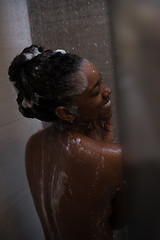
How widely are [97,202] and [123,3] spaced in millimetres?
628

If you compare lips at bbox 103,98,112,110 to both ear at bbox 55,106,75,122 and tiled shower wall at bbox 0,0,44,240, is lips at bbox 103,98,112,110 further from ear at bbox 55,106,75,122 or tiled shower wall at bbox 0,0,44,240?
tiled shower wall at bbox 0,0,44,240

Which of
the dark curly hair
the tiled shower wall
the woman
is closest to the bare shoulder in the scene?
the woman

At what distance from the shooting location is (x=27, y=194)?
1.32 m

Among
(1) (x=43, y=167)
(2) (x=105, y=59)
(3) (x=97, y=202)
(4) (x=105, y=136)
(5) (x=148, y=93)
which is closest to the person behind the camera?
(5) (x=148, y=93)

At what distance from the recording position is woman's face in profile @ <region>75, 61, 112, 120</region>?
75 centimetres

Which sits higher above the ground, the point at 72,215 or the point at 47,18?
the point at 47,18

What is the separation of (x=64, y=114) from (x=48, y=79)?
12 cm

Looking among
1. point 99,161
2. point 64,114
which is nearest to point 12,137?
point 64,114

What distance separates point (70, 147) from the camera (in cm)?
76

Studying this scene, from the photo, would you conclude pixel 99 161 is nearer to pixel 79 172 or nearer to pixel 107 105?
pixel 79 172

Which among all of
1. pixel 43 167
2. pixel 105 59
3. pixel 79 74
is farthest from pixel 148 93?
pixel 105 59

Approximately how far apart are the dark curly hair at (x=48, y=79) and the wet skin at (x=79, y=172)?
0.03 m

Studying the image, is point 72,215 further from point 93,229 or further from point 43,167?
point 43,167

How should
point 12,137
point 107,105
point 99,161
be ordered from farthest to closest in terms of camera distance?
1. point 12,137
2. point 107,105
3. point 99,161
